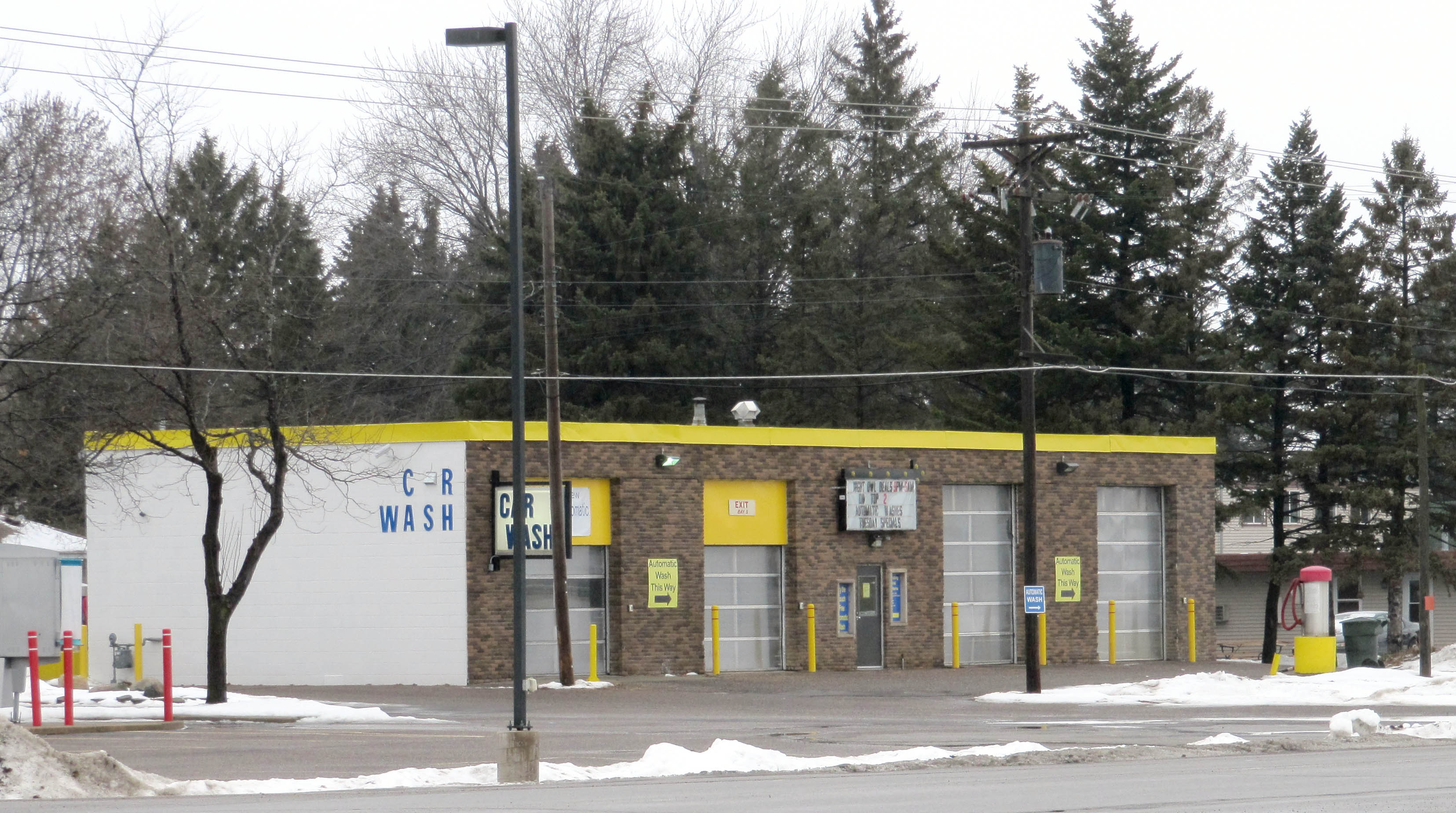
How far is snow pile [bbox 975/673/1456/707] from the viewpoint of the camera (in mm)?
26703

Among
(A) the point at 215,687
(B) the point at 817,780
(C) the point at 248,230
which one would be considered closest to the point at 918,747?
(B) the point at 817,780

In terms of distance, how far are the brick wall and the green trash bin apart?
3687 mm

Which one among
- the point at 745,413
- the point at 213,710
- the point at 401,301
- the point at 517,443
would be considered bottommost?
the point at 213,710

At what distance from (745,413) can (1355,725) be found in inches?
674

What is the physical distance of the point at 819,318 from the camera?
50906 mm

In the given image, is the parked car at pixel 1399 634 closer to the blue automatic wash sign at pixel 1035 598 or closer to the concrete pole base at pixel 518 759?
the blue automatic wash sign at pixel 1035 598

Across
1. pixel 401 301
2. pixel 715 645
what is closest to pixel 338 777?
pixel 715 645

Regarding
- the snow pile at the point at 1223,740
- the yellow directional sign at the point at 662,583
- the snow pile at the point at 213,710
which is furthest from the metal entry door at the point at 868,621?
the snow pile at the point at 1223,740

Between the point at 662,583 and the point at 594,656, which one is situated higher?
the point at 662,583

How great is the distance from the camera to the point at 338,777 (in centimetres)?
1552

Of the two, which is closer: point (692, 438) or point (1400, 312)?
point (692, 438)

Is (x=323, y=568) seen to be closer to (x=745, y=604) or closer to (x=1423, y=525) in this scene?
(x=745, y=604)

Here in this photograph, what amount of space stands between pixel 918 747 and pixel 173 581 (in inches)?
703

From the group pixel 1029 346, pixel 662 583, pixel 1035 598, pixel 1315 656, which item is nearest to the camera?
pixel 1035 598
